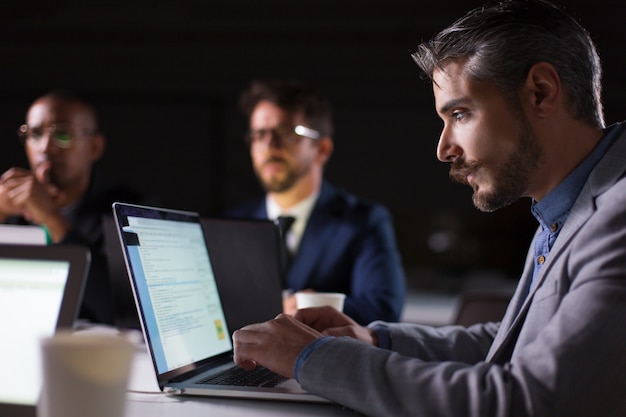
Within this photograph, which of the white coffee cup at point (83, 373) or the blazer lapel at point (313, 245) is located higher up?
the white coffee cup at point (83, 373)

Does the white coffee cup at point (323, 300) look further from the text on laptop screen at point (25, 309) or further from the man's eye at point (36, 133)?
the man's eye at point (36, 133)

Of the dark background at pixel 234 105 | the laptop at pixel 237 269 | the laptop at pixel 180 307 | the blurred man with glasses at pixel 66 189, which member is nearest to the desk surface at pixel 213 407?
the laptop at pixel 180 307

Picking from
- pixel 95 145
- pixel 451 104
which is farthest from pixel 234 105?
pixel 451 104

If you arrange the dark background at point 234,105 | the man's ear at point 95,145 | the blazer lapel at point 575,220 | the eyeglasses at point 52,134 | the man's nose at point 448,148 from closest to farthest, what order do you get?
the blazer lapel at point 575,220 → the man's nose at point 448,148 → the eyeglasses at point 52,134 → the man's ear at point 95,145 → the dark background at point 234,105

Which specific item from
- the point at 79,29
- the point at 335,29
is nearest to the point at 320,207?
the point at 335,29

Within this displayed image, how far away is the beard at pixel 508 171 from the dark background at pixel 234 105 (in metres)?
3.86

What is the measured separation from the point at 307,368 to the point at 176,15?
428 cm

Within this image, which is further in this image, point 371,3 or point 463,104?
point 371,3

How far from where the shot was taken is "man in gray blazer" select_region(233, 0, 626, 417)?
0.87 metres

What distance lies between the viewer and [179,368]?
1.18 m

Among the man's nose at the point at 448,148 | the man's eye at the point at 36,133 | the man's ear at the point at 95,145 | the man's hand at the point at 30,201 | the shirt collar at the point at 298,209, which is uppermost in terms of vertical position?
the man's eye at the point at 36,133

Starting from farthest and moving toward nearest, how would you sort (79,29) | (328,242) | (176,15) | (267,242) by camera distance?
(79,29), (176,15), (328,242), (267,242)

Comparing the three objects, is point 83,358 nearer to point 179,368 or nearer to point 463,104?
point 179,368

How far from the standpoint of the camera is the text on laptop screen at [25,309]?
0.91m
